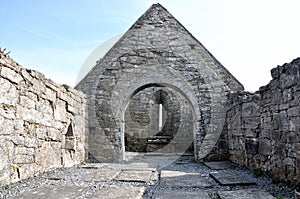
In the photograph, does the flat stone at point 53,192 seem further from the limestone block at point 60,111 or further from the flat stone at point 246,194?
the limestone block at point 60,111

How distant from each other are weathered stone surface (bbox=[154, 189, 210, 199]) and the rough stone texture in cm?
371

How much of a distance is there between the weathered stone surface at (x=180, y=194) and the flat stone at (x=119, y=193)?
221mm

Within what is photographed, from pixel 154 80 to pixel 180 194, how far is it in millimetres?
4386

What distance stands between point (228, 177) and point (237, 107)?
7.57 ft

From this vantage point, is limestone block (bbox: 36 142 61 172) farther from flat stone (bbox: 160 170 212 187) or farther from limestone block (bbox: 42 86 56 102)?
flat stone (bbox: 160 170 212 187)

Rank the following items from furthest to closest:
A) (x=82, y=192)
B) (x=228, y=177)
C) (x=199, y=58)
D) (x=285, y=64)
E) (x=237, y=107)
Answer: (x=199, y=58) < (x=237, y=107) < (x=228, y=177) < (x=285, y=64) < (x=82, y=192)

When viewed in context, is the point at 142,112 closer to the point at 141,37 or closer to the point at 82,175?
the point at 141,37

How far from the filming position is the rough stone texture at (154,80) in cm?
691

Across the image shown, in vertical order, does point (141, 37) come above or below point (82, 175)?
above

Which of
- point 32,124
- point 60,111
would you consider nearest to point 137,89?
point 60,111

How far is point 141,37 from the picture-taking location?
294 inches

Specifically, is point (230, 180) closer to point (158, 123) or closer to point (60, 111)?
point (60, 111)

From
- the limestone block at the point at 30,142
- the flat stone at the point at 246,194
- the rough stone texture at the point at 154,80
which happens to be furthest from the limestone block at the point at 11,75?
the rough stone texture at the point at 154,80

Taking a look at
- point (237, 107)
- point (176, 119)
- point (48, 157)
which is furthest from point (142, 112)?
point (48, 157)
